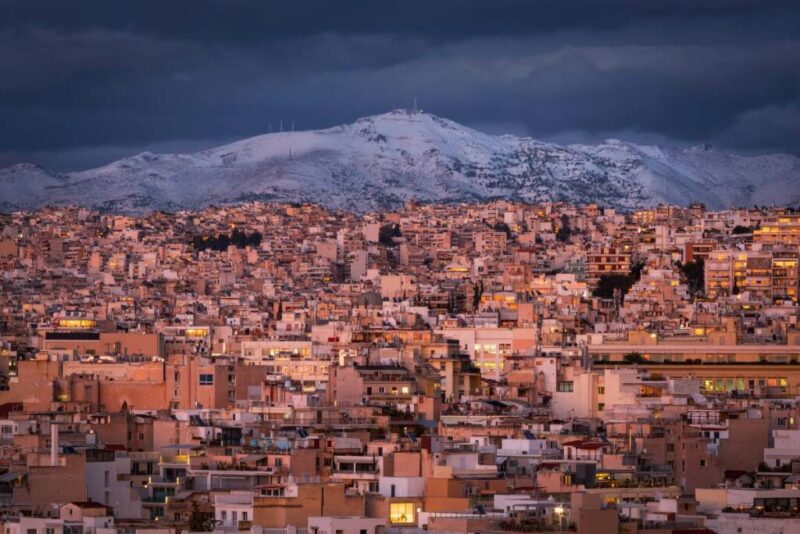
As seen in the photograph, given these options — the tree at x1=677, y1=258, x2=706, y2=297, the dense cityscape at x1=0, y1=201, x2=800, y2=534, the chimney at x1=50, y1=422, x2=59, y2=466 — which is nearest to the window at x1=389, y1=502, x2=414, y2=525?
the dense cityscape at x1=0, y1=201, x2=800, y2=534

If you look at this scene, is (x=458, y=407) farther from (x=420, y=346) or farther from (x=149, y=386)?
(x=420, y=346)

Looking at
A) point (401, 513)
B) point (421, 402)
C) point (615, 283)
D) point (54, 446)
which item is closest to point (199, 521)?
point (401, 513)

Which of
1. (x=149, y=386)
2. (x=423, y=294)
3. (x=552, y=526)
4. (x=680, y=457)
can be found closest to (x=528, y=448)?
(x=680, y=457)

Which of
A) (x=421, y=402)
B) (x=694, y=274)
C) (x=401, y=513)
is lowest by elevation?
(x=401, y=513)

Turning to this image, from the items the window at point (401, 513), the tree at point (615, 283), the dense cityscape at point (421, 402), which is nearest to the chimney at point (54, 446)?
the dense cityscape at point (421, 402)

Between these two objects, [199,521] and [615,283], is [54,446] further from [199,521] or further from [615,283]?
[615,283]

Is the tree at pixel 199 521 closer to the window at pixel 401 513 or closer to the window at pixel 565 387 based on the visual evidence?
the window at pixel 401 513

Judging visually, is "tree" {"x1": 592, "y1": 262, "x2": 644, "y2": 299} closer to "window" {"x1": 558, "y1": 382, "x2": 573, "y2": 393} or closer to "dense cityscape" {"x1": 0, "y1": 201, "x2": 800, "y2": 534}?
"dense cityscape" {"x1": 0, "y1": 201, "x2": 800, "y2": 534}
